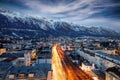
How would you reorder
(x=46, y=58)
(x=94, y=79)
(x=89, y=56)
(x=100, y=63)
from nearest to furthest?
(x=94, y=79)
(x=46, y=58)
(x=100, y=63)
(x=89, y=56)

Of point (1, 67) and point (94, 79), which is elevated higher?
point (1, 67)

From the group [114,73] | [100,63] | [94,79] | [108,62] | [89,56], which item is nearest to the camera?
[114,73]

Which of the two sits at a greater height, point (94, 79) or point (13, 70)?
point (13, 70)

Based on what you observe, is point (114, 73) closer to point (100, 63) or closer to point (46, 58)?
point (46, 58)

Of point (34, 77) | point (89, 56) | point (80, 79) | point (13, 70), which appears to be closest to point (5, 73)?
point (13, 70)

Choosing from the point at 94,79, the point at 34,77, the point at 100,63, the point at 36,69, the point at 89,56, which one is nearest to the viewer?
the point at 34,77

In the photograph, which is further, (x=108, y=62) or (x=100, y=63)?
(x=100, y=63)

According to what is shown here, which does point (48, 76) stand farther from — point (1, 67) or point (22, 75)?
point (1, 67)

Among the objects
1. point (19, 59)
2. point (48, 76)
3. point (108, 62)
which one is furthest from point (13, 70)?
point (108, 62)

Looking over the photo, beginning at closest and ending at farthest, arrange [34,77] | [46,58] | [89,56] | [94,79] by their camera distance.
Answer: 1. [34,77]
2. [94,79]
3. [46,58]
4. [89,56]

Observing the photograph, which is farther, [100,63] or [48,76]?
[100,63]
